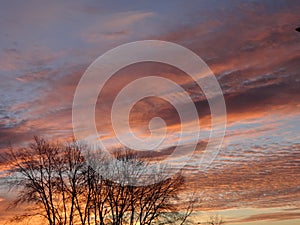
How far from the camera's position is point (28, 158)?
186 feet

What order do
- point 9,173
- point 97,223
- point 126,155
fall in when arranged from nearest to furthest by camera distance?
point 9,173 < point 97,223 < point 126,155

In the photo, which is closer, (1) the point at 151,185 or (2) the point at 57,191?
(2) the point at 57,191

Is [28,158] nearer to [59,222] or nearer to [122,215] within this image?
[59,222]

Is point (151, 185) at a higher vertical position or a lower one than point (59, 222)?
higher

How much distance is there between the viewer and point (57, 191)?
186ft

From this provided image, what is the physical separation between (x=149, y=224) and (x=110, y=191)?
18.7ft

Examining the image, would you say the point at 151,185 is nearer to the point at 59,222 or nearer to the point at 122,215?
the point at 122,215

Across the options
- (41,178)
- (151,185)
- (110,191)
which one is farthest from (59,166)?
(151,185)

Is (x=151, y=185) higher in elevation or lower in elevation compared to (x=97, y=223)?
higher

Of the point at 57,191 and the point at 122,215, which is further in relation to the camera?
the point at 122,215

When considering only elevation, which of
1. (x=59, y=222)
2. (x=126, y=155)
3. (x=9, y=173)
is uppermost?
(x=126, y=155)

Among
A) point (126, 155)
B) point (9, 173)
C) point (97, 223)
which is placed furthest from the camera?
point (126, 155)

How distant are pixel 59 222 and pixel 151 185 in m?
11.9

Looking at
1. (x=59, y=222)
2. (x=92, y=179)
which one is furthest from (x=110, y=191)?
(x=59, y=222)
